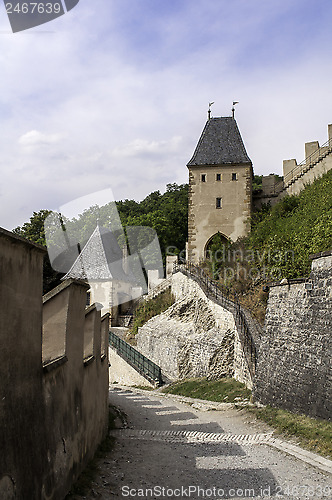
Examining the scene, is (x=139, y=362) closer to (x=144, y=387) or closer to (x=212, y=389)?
(x=144, y=387)

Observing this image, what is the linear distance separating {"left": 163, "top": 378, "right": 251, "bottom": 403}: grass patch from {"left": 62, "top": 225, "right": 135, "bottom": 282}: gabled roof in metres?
19.3

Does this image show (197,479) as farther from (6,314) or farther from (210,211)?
(210,211)

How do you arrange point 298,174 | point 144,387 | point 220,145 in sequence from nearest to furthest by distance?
point 144,387 < point 298,174 < point 220,145

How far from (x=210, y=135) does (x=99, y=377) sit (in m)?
28.1

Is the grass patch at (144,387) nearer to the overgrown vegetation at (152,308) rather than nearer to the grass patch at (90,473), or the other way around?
the overgrown vegetation at (152,308)

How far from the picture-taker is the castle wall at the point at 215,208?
1278 inches

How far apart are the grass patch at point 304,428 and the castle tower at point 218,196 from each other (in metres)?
20.9

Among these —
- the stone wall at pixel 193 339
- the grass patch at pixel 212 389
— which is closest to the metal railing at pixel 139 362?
the stone wall at pixel 193 339

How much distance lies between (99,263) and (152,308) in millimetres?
9467

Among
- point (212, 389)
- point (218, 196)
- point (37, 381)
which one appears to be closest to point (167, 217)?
point (218, 196)

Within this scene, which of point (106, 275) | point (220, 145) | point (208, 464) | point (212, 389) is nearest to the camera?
point (208, 464)

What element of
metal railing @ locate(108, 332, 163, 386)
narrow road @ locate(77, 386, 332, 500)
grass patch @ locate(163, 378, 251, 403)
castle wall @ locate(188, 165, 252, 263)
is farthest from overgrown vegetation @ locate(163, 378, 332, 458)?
castle wall @ locate(188, 165, 252, 263)

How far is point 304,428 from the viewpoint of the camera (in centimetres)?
972

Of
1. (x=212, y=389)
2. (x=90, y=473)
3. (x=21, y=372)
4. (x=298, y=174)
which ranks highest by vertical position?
(x=298, y=174)
